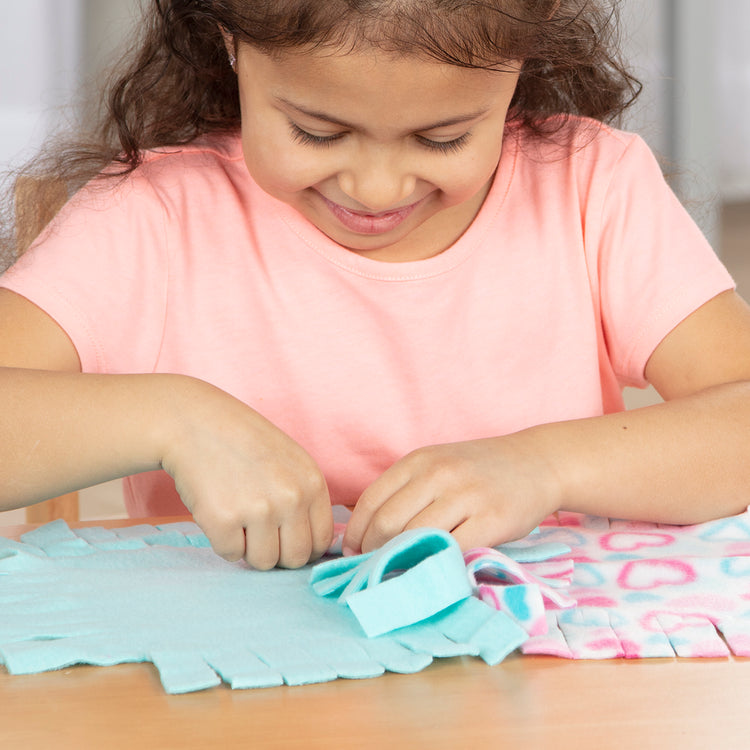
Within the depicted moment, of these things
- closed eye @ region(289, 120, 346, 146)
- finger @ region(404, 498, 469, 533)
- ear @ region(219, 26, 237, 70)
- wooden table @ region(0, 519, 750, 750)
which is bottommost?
finger @ region(404, 498, 469, 533)

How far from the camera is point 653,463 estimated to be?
2.27ft

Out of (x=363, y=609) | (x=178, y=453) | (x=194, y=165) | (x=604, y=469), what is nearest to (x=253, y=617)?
(x=363, y=609)

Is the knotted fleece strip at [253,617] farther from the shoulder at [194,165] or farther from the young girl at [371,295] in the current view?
A: the shoulder at [194,165]

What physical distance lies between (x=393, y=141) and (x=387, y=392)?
0.28 m

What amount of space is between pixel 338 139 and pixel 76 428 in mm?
244

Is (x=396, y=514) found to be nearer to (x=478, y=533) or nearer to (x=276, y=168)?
(x=478, y=533)

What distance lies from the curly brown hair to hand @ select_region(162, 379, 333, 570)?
0.76ft

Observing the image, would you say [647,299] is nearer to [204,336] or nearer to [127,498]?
[204,336]

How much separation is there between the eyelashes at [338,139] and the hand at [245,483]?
0.17m

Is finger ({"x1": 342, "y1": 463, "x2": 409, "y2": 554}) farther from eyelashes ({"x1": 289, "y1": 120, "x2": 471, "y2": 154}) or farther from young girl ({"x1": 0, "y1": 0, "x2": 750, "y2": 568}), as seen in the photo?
eyelashes ({"x1": 289, "y1": 120, "x2": 471, "y2": 154})

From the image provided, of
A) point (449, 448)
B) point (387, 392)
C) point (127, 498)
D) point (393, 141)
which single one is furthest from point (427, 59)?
point (127, 498)

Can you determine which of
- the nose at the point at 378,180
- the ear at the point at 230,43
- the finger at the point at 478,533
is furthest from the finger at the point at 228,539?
the ear at the point at 230,43

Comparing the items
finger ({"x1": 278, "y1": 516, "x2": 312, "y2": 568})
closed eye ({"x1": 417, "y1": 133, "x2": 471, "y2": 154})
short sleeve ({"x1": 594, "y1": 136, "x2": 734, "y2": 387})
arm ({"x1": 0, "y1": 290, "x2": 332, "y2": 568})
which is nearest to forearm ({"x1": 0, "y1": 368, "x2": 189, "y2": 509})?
arm ({"x1": 0, "y1": 290, "x2": 332, "y2": 568})

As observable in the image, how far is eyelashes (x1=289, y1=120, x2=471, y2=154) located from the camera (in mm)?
667
